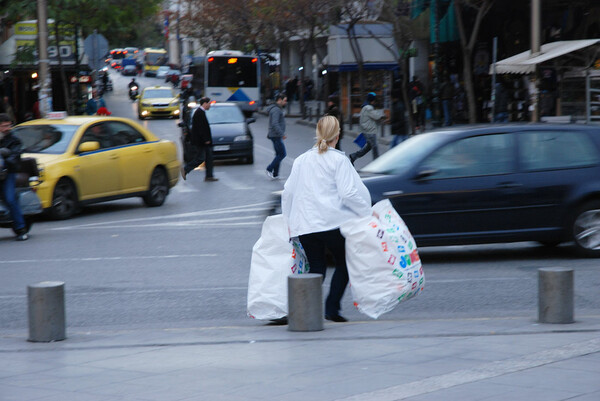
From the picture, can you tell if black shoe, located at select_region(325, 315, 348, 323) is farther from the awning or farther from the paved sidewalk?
the awning

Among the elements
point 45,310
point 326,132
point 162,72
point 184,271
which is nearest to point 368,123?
point 184,271

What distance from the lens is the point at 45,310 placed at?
738cm

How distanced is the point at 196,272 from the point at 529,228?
379cm

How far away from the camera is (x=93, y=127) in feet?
54.5

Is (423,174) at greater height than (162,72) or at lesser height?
lesser

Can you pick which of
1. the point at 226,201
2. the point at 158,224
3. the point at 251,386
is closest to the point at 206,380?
the point at 251,386

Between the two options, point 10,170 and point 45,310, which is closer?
point 45,310

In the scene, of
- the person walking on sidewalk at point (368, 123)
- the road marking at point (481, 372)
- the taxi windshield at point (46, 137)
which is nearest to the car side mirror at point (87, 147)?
the taxi windshield at point (46, 137)

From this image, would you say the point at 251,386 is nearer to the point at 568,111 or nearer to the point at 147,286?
the point at 147,286

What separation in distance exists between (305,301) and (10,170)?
7.31 meters

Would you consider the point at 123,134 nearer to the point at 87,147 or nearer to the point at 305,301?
the point at 87,147

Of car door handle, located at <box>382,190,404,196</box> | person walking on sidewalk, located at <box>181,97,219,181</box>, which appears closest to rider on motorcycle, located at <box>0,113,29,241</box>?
car door handle, located at <box>382,190,404,196</box>

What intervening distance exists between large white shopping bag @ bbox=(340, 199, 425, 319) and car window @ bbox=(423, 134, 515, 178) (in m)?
3.65

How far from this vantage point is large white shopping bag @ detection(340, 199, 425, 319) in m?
7.35
